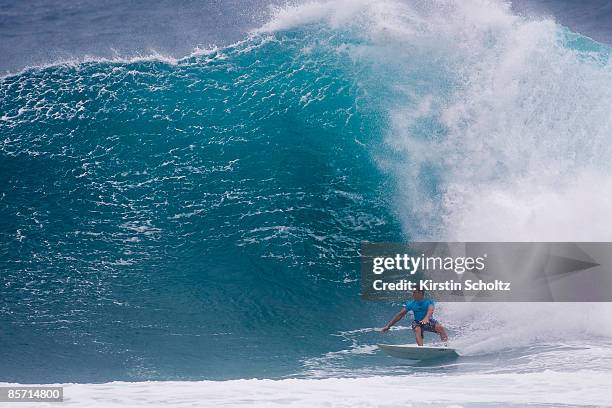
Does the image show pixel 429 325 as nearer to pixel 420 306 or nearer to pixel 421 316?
pixel 421 316

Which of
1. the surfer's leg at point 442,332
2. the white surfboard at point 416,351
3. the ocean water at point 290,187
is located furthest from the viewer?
the ocean water at point 290,187

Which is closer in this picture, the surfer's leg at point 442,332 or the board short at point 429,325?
the surfer's leg at point 442,332

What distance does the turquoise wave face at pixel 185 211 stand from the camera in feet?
33.2

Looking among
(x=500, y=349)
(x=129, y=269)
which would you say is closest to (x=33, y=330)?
(x=129, y=269)

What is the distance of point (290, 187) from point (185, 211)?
199cm

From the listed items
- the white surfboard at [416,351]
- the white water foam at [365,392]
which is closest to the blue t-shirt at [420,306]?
the white surfboard at [416,351]

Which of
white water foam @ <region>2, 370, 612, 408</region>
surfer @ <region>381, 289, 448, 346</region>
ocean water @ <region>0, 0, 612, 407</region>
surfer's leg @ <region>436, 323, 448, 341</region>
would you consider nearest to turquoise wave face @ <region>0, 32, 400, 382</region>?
ocean water @ <region>0, 0, 612, 407</region>

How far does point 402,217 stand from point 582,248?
3137 mm

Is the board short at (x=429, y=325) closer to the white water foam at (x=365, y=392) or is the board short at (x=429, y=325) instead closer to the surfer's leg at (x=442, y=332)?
the surfer's leg at (x=442, y=332)

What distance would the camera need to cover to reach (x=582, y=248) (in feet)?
36.1

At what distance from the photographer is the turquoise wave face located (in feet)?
33.2

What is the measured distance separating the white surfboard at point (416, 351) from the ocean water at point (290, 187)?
0.63 feet

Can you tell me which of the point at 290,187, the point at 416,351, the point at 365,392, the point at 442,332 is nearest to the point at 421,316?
the point at 442,332

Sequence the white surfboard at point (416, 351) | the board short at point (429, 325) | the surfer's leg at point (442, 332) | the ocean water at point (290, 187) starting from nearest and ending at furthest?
the white surfboard at point (416, 351) < the surfer's leg at point (442, 332) < the board short at point (429, 325) < the ocean water at point (290, 187)
